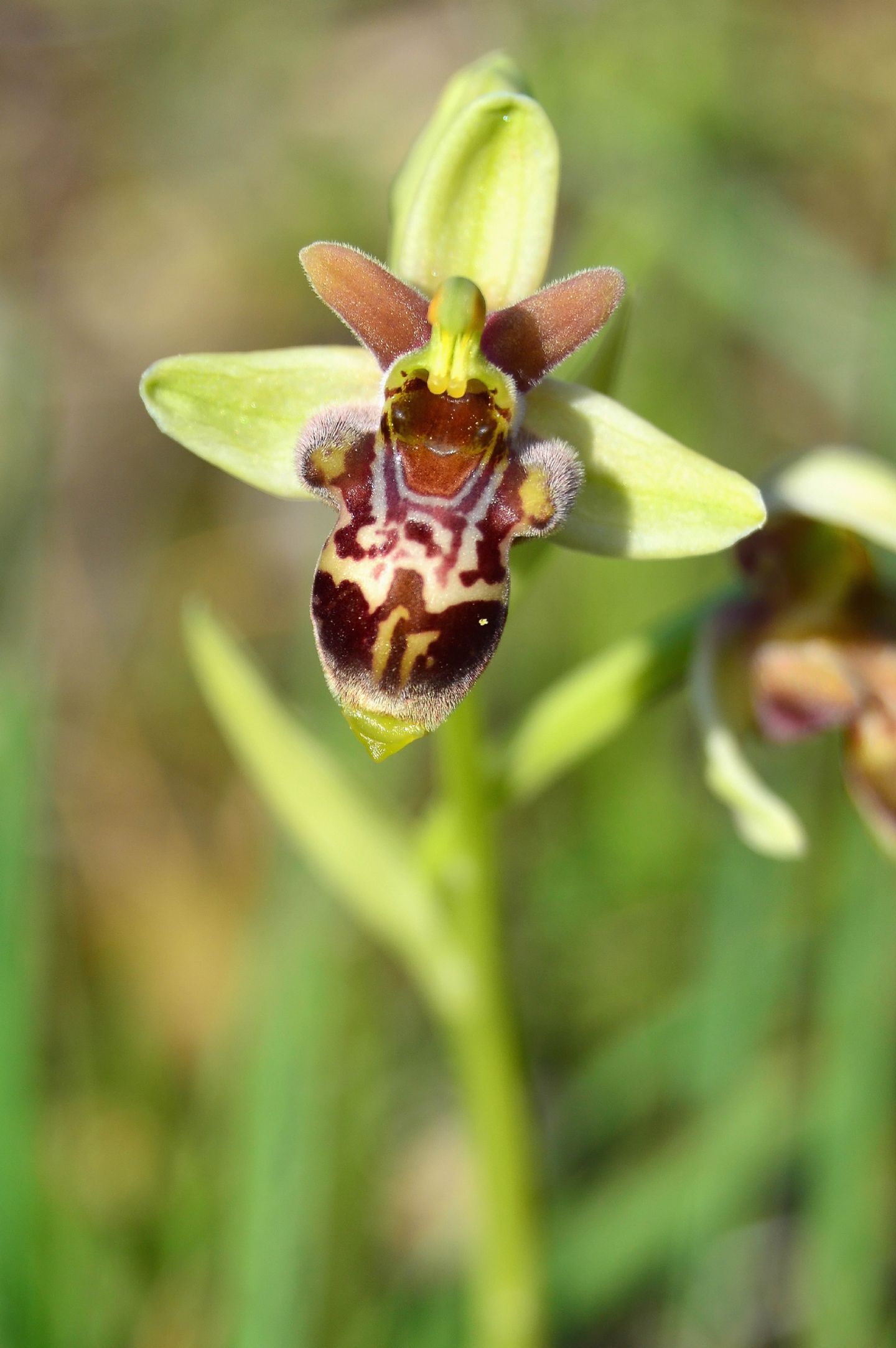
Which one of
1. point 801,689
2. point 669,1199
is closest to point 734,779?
point 801,689

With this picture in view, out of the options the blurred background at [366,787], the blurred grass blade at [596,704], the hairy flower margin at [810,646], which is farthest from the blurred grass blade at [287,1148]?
the hairy flower margin at [810,646]

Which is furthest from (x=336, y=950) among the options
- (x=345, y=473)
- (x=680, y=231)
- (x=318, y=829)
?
(x=680, y=231)

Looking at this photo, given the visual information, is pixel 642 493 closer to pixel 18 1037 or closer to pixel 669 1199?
pixel 18 1037

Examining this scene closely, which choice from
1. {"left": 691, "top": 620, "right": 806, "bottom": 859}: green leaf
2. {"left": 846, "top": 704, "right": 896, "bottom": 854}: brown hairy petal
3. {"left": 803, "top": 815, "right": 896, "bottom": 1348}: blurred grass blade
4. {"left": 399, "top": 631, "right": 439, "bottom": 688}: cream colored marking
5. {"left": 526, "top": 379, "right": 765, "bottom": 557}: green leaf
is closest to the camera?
{"left": 399, "top": 631, "right": 439, "bottom": 688}: cream colored marking

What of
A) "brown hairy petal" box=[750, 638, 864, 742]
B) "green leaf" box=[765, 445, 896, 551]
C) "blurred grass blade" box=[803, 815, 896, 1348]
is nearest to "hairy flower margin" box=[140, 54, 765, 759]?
"green leaf" box=[765, 445, 896, 551]

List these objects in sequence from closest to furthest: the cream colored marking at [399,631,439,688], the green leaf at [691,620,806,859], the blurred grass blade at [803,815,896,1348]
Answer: the cream colored marking at [399,631,439,688], the green leaf at [691,620,806,859], the blurred grass blade at [803,815,896,1348]

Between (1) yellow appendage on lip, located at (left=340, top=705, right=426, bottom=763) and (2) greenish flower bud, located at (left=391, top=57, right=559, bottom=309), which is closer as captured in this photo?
(1) yellow appendage on lip, located at (left=340, top=705, right=426, bottom=763)

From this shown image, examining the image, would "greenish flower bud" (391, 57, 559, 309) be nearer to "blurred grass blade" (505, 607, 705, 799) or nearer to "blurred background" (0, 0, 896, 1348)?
"blurred grass blade" (505, 607, 705, 799)

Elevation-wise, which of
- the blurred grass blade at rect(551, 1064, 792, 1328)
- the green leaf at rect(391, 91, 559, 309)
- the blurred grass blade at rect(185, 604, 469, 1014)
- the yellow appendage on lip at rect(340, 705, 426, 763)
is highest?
the green leaf at rect(391, 91, 559, 309)
